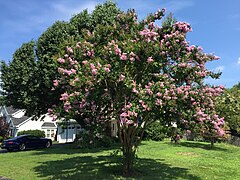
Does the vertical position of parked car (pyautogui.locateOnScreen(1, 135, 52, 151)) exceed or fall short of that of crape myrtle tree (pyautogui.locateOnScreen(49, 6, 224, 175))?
it falls short

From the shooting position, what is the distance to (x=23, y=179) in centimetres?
1041

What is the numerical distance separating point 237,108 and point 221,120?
19251mm

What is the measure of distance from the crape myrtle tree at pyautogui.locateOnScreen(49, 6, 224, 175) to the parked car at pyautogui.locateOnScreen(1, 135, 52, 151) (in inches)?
662

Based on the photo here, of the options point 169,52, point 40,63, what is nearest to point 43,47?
point 40,63

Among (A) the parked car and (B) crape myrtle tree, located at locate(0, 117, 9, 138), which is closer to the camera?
(A) the parked car

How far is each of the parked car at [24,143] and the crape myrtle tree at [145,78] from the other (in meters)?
16.8

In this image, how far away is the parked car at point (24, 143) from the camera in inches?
971

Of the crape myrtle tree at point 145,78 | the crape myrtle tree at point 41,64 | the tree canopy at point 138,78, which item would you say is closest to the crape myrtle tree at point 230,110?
the crape myrtle tree at point 41,64

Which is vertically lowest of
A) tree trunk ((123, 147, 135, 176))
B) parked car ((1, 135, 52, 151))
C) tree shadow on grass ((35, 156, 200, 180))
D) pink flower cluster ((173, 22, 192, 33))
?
tree shadow on grass ((35, 156, 200, 180))

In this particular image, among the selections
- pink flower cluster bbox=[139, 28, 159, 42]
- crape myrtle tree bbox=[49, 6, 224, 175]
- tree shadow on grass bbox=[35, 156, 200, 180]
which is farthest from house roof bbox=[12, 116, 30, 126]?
pink flower cluster bbox=[139, 28, 159, 42]

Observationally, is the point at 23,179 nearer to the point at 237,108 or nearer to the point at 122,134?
the point at 122,134

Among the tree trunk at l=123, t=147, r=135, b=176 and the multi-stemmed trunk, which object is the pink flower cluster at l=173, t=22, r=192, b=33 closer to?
the multi-stemmed trunk

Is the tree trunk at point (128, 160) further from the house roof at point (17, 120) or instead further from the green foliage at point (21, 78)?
the house roof at point (17, 120)

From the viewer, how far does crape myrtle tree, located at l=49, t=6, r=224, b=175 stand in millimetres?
8859
